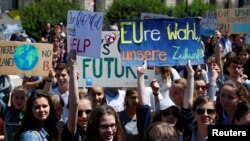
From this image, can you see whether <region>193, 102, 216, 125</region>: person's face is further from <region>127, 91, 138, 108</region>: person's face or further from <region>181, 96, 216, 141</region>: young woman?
<region>127, 91, 138, 108</region>: person's face

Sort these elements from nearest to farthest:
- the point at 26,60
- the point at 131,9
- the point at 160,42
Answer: the point at 160,42 < the point at 26,60 < the point at 131,9

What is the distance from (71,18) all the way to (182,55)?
3.88ft

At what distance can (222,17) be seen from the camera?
12539 millimetres

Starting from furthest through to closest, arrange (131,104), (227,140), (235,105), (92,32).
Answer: (92,32)
(131,104)
(235,105)
(227,140)

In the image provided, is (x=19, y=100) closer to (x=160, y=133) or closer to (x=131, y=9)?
(x=160, y=133)

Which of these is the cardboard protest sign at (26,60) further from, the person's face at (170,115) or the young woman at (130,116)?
the person's face at (170,115)

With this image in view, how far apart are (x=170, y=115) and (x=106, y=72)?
2135 millimetres

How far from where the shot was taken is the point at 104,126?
4.83 metres

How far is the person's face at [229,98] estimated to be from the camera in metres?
5.64

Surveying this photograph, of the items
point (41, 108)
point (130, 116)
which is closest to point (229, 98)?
point (130, 116)

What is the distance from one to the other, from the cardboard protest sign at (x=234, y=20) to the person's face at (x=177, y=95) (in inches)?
219

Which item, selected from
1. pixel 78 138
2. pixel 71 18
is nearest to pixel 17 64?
pixel 71 18

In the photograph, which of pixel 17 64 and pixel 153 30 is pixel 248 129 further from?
pixel 17 64

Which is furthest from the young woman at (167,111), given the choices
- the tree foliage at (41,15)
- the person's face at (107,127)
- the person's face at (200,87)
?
the tree foliage at (41,15)
